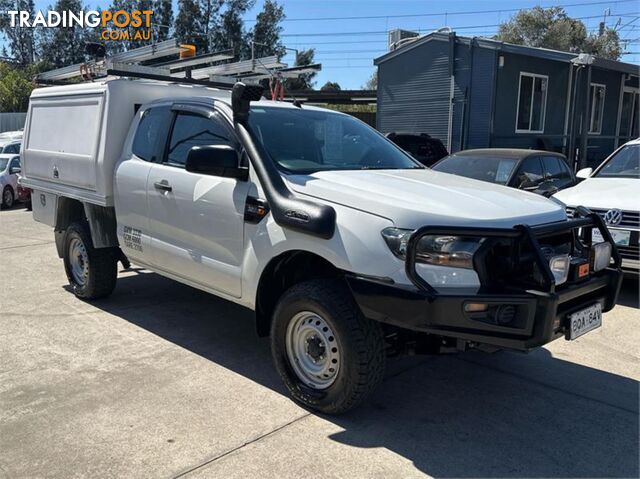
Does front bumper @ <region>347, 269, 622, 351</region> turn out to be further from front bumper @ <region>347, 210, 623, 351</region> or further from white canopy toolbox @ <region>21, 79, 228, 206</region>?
white canopy toolbox @ <region>21, 79, 228, 206</region>

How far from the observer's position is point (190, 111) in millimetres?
4898

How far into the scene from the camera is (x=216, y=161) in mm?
4062

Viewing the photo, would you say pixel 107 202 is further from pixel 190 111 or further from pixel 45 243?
Answer: pixel 45 243

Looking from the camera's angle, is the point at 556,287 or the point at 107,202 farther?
the point at 107,202

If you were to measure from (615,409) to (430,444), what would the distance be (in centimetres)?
142

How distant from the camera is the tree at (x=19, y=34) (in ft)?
210

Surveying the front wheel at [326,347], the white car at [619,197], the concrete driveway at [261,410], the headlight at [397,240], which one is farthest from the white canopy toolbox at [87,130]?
the white car at [619,197]

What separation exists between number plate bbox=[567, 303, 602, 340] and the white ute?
14mm

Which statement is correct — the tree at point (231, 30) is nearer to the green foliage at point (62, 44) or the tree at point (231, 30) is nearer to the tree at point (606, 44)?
the green foliage at point (62, 44)

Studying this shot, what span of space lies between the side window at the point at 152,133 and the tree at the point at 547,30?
45.7m

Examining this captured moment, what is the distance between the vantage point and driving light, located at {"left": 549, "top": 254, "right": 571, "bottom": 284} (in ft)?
11.3

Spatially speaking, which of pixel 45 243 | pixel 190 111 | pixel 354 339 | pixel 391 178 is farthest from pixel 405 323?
pixel 45 243

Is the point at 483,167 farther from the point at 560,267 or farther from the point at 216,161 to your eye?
the point at 216,161
